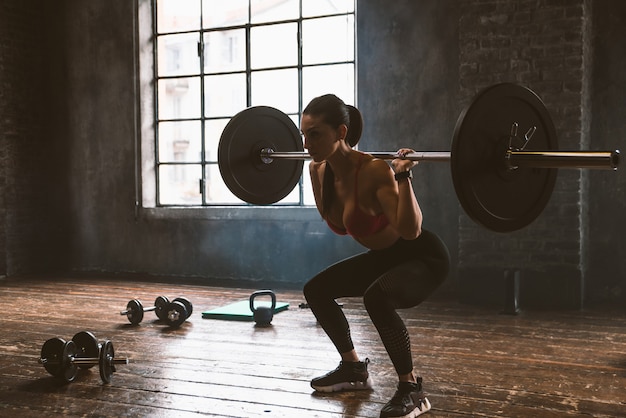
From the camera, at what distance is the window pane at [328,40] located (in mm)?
5801

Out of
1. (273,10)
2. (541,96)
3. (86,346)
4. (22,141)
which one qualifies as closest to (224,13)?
(273,10)

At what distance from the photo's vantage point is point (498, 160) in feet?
7.52

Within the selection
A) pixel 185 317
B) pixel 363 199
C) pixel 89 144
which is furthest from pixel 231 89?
pixel 363 199

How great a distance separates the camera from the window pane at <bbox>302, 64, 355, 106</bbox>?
5.82 m

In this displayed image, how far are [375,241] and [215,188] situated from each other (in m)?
3.84

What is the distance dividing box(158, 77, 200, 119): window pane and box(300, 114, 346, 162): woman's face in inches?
155

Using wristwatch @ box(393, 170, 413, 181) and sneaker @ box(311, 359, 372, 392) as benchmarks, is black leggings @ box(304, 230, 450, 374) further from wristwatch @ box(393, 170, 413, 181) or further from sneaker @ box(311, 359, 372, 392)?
wristwatch @ box(393, 170, 413, 181)

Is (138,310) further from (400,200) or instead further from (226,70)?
(226,70)

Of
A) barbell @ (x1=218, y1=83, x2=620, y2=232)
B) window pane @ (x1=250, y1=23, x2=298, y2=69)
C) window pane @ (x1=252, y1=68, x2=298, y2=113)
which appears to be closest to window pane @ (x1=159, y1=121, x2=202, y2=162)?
window pane @ (x1=252, y1=68, x2=298, y2=113)

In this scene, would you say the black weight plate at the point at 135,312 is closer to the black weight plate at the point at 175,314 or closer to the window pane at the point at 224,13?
the black weight plate at the point at 175,314

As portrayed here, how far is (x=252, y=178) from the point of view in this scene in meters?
3.53

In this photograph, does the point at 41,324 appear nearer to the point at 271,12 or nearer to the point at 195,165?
the point at 195,165

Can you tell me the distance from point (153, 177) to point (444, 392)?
4478 millimetres

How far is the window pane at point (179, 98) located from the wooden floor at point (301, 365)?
2.25m
